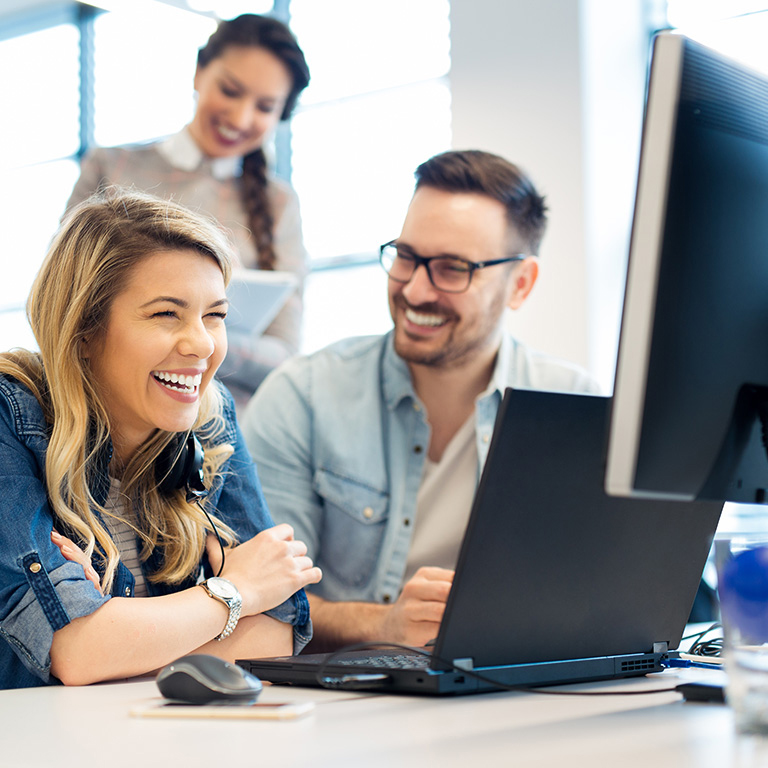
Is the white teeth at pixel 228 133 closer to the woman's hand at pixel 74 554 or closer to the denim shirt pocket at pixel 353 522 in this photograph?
the denim shirt pocket at pixel 353 522

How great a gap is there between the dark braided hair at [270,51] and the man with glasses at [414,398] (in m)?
0.79

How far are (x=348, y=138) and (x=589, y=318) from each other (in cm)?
163

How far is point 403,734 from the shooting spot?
0.71m

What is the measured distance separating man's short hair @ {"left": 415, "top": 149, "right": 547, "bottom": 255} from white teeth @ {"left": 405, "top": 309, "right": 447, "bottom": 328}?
0.27m

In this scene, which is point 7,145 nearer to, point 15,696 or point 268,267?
point 268,267

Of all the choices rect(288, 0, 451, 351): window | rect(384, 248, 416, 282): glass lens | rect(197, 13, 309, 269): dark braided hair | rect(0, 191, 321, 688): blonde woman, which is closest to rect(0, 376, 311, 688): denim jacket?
rect(0, 191, 321, 688): blonde woman

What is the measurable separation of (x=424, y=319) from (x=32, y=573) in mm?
1040

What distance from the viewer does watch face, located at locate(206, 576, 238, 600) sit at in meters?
1.22

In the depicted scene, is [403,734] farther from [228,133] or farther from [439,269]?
[228,133]

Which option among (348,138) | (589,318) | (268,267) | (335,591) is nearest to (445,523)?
(335,591)

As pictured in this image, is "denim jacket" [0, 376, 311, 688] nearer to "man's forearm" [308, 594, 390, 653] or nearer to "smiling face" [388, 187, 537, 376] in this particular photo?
"man's forearm" [308, 594, 390, 653]

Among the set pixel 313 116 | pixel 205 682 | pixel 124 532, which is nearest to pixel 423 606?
pixel 124 532

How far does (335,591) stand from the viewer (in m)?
1.85

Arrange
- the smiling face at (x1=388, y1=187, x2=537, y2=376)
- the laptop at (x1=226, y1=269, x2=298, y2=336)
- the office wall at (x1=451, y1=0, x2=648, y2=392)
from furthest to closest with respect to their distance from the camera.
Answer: the office wall at (x1=451, y1=0, x2=648, y2=392) < the laptop at (x1=226, y1=269, x2=298, y2=336) < the smiling face at (x1=388, y1=187, x2=537, y2=376)
